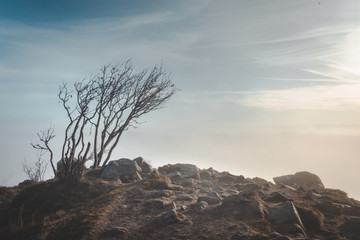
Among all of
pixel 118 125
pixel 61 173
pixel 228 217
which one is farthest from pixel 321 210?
pixel 118 125

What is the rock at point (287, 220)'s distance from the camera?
667cm

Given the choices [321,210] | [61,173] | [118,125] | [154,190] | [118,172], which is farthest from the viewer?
[118,125]

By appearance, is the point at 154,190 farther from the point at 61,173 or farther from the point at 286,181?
the point at 286,181

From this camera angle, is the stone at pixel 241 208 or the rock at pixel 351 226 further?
the stone at pixel 241 208

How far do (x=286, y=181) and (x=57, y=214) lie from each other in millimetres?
21196

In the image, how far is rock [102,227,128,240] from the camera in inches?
262

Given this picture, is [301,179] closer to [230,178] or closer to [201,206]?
[230,178]

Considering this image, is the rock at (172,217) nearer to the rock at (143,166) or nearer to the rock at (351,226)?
the rock at (351,226)

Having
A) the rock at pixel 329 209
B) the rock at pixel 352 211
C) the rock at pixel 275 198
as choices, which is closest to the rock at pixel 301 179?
the rock at pixel 352 211

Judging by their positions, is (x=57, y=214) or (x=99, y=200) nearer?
(x=57, y=214)

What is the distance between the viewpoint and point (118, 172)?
48.0 ft

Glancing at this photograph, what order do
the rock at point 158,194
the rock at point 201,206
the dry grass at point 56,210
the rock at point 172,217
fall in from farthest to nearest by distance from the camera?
the rock at point 158,194
the rock at point 201,206
the rock at point 172,217
the dry grass at point 56,210

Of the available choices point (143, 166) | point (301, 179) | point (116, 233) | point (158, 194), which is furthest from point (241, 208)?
point (301, 179)

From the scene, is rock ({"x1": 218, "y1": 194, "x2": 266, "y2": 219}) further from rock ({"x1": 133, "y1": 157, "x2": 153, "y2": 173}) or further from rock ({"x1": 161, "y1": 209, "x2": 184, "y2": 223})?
rock ({"x1": 133, "y1": 157, "x2": 153, "y2": 173})
